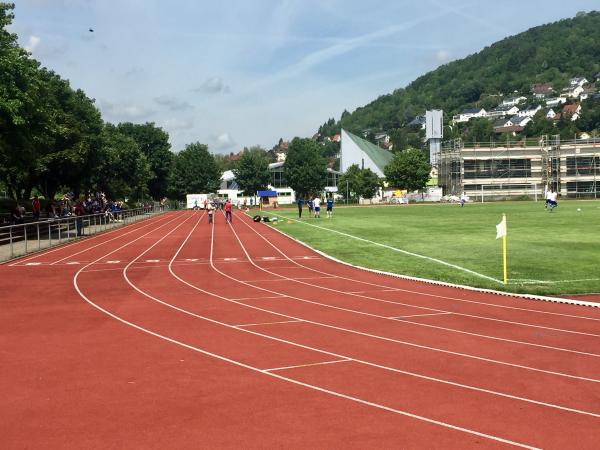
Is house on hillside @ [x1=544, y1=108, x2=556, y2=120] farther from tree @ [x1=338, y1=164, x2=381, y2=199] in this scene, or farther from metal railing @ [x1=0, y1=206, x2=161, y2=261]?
metal railing @ [x1=0, y1=206, x2=161, y2=261]

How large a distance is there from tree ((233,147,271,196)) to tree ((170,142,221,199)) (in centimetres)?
417

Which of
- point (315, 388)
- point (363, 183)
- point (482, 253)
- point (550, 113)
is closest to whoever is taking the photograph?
point (315, 388)

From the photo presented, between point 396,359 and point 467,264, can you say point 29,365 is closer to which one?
point 396,359

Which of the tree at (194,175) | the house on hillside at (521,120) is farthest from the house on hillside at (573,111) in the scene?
the tree at (194,175)

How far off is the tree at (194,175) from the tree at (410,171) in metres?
30.7

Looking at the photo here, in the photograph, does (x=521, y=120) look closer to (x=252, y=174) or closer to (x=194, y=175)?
(x=252, y=174)

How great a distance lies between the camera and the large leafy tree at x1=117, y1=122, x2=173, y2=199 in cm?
8800

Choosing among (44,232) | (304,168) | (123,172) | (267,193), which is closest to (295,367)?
(44,232)

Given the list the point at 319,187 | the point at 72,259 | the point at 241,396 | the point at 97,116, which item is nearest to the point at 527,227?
the point at 72,259

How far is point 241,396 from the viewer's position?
6.38 meters

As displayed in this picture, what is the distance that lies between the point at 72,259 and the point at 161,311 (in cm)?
1105

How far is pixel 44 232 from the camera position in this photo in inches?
1014

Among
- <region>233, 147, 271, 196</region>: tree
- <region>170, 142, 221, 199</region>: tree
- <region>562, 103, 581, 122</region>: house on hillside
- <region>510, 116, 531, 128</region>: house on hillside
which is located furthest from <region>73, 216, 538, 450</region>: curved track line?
<region>510, 116, 531, 128</region>: house on hillside

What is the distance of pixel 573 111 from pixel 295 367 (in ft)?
618
